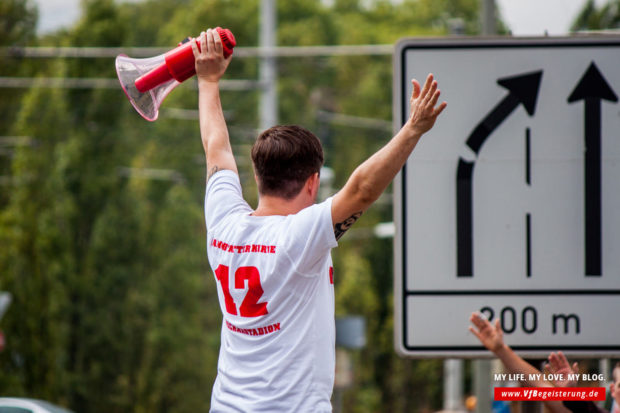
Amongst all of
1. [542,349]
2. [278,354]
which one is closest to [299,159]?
[278,354]

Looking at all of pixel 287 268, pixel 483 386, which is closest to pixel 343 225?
pixel 287 268

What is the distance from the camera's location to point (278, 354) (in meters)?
3.26

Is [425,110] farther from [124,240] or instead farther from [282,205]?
[124,240]

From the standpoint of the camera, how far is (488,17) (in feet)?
15.5

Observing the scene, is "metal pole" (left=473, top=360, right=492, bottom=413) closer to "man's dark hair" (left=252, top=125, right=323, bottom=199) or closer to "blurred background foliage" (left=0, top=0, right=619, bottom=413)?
"man's dark hair" (left=252, top=125, right=323, bottom=199)

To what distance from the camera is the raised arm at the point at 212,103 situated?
3781 millimetres

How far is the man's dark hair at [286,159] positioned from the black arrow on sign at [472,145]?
0.74m

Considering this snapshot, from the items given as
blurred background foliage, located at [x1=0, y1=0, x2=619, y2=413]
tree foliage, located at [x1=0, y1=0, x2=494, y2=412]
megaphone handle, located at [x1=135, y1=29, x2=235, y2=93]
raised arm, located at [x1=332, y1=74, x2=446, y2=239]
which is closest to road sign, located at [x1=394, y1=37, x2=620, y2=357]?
megaphone handle, located at [x1=135, y1=29, x2=235, y2=93]

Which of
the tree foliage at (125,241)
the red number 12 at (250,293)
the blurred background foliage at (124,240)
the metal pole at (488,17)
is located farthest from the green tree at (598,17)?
the tree foliage at (125,241)

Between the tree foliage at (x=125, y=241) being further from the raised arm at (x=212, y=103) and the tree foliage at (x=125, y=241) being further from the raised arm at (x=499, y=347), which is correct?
the raised arm at (x=499, y=347)

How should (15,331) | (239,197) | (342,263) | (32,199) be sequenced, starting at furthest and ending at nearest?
(342,263) < (32,199) < (15,331) < (239,197)

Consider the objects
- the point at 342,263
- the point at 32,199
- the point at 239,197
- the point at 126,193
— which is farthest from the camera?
the point at 342,263

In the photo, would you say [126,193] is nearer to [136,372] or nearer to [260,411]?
[136,372]

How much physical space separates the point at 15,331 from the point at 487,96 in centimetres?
2926
